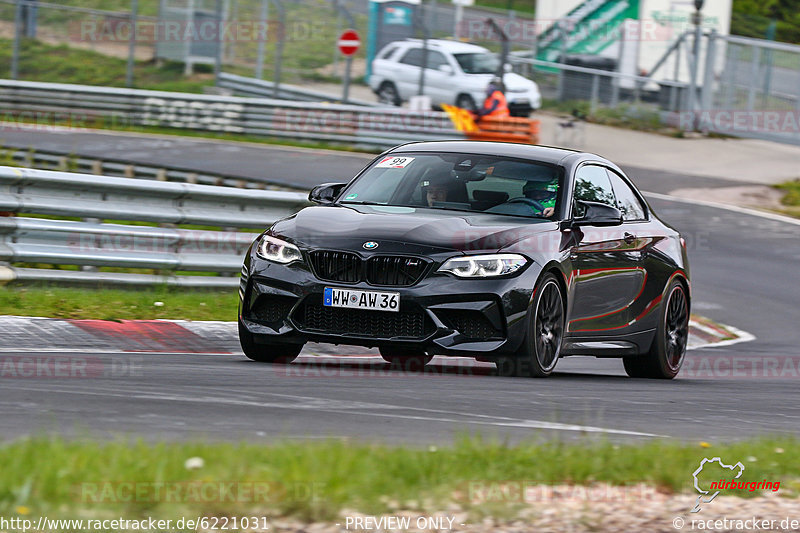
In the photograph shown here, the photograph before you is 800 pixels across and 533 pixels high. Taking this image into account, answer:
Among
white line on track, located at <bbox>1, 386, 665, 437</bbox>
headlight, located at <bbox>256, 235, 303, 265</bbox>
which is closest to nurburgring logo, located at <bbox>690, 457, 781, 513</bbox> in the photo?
white line on track, located at <bbox>1, 386, 665, 437</bbox>

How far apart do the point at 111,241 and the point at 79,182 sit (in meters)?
0.54

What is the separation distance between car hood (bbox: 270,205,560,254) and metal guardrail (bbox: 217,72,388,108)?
24112 millimetres

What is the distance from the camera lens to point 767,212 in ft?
76.7

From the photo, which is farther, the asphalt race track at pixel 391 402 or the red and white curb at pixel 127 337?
the red and white curb at pixel 127 337

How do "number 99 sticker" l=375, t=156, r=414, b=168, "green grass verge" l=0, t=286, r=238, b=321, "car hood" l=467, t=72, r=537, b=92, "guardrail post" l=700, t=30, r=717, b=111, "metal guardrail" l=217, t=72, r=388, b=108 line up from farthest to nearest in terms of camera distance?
"metal guardrail" l=217, t=72, r=388, b=108 → "car hood" l=467, t=72, r=537, b=92 → "guardrail post" l=700, t=30, r=717, b=111 → "green grass verge" l=0, t=286, r=238, b=321 → "number 99 sticker" l=375, t=156, r=414, b=168

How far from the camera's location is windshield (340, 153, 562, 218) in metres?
8.84

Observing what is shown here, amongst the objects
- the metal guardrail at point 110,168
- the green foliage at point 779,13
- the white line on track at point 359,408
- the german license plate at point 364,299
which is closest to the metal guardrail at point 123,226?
the german license plate at point 364,299

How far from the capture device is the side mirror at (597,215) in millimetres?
8812

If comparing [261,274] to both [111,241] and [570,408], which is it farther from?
[111,241]

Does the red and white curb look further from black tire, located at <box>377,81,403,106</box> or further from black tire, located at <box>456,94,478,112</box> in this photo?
black tire, located at <box>377,81,403,106</box>

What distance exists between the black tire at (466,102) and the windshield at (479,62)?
25.0 inches

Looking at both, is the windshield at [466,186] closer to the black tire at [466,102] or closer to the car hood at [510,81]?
the black tire at [466,102]

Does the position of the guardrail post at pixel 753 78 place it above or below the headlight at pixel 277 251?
above

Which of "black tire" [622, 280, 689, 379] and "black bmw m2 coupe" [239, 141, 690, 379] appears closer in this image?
"black bmw m2 coupe" [239, 141, 690, 379]
